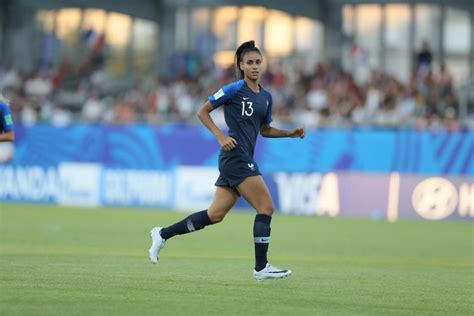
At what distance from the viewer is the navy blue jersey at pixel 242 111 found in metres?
12.1

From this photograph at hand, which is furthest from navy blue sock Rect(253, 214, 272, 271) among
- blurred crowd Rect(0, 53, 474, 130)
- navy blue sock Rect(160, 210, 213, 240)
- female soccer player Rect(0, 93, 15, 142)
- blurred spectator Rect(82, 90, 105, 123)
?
blurred spectator Rect(82, 90, 105, 123)

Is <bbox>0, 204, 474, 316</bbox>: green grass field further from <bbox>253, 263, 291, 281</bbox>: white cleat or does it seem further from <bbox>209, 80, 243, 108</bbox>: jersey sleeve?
<bbox>209, 80, 243, 108</bbox>: jersey sleeve

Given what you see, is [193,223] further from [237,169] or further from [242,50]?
[242,50]

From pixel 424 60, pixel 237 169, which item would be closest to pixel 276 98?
pixel 424 60

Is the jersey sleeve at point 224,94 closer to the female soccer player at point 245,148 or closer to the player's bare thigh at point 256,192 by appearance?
the female soccer player at point 245,148

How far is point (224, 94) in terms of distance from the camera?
12047 mm

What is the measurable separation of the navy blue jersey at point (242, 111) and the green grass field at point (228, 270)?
4.68 ft

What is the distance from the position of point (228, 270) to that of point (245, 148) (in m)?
1.95

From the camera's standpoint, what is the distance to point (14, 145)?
29766mm

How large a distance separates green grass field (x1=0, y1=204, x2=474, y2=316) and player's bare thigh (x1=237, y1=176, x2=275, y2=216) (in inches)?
30.7

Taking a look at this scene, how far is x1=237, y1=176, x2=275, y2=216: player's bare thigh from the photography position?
12.1 metres

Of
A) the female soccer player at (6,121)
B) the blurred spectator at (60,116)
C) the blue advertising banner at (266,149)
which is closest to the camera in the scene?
the female soccer player at (6,121)

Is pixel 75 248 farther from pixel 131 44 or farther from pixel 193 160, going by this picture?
pixel 131 44

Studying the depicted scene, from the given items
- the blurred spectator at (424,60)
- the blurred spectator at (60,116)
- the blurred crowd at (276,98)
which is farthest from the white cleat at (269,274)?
the blurred spectator at (424,60)
